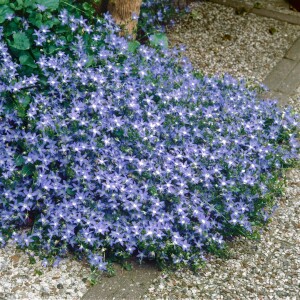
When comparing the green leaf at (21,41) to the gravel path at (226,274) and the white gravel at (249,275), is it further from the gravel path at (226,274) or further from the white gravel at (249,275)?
the white gravel at (249,275)

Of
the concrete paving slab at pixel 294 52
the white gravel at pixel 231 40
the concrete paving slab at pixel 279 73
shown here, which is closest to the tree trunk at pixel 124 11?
the white gravel at pixel 231 40

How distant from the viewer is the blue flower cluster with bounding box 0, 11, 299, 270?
335 cm

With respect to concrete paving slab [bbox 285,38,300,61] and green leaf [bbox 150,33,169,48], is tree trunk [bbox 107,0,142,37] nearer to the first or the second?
green leaf [bbox 150,33,169,48]

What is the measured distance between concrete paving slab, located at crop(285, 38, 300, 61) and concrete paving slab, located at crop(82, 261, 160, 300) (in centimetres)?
292

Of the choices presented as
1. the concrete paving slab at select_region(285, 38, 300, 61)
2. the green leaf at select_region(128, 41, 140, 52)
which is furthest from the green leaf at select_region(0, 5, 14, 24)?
the concrete paving slab at select_region(285, 38, 300, 61)

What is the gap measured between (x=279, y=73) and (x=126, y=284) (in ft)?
9.13

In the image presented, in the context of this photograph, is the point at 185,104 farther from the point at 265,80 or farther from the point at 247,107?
the point at 265,80

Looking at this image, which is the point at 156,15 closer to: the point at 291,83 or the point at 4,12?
the point at 291,83

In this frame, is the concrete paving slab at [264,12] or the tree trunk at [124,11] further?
the concrete paving slab at [264,12]

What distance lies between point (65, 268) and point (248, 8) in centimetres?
400

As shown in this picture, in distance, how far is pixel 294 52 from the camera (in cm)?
570

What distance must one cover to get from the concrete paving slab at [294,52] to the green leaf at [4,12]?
2.68m

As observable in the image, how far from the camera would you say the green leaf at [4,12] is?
4.04 meters

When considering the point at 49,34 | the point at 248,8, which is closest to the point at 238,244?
the point at 49,34
